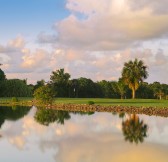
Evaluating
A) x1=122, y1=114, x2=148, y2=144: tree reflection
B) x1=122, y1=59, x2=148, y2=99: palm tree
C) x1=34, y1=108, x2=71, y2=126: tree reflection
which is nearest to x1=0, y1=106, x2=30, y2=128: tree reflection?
x1=34, y1=108, x2=71, y2=126: tree reflection

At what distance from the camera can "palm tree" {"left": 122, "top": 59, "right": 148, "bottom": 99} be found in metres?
102

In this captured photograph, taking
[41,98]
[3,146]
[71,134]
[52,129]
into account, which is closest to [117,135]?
[71,134]

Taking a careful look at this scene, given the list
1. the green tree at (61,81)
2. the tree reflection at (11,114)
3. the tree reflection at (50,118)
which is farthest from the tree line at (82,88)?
the tree reflection at (50,118)

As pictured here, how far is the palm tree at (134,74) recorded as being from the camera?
4031 inches

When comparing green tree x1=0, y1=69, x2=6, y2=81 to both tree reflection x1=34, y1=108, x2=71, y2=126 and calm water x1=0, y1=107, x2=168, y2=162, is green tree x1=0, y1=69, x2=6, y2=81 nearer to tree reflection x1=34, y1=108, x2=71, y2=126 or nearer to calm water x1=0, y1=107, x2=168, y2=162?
tree reflection x1=34, y1=108, x2=71, y2=126

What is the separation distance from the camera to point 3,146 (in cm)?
2572

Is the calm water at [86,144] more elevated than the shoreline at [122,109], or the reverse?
the shoreline at [122,109]

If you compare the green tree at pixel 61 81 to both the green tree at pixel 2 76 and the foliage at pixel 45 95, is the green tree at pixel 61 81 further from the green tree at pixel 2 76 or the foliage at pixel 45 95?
the foliage at pixel 45 95

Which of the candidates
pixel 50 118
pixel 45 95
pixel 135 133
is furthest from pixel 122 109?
pixel 135 133

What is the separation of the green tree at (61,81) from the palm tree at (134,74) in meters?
28.5

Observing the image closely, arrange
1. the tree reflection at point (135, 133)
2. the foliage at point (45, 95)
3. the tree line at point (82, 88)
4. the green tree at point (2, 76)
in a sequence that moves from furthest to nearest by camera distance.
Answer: the green tree at point (2, 76) → the tree line at point (82, 88) → the foliage at point (45, 95) → the tree reflection at point (135, 133)

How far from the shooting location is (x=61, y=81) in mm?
127188

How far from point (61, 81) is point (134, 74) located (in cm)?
3275

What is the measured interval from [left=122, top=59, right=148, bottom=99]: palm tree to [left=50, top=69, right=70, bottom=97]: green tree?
28522 millimetres
